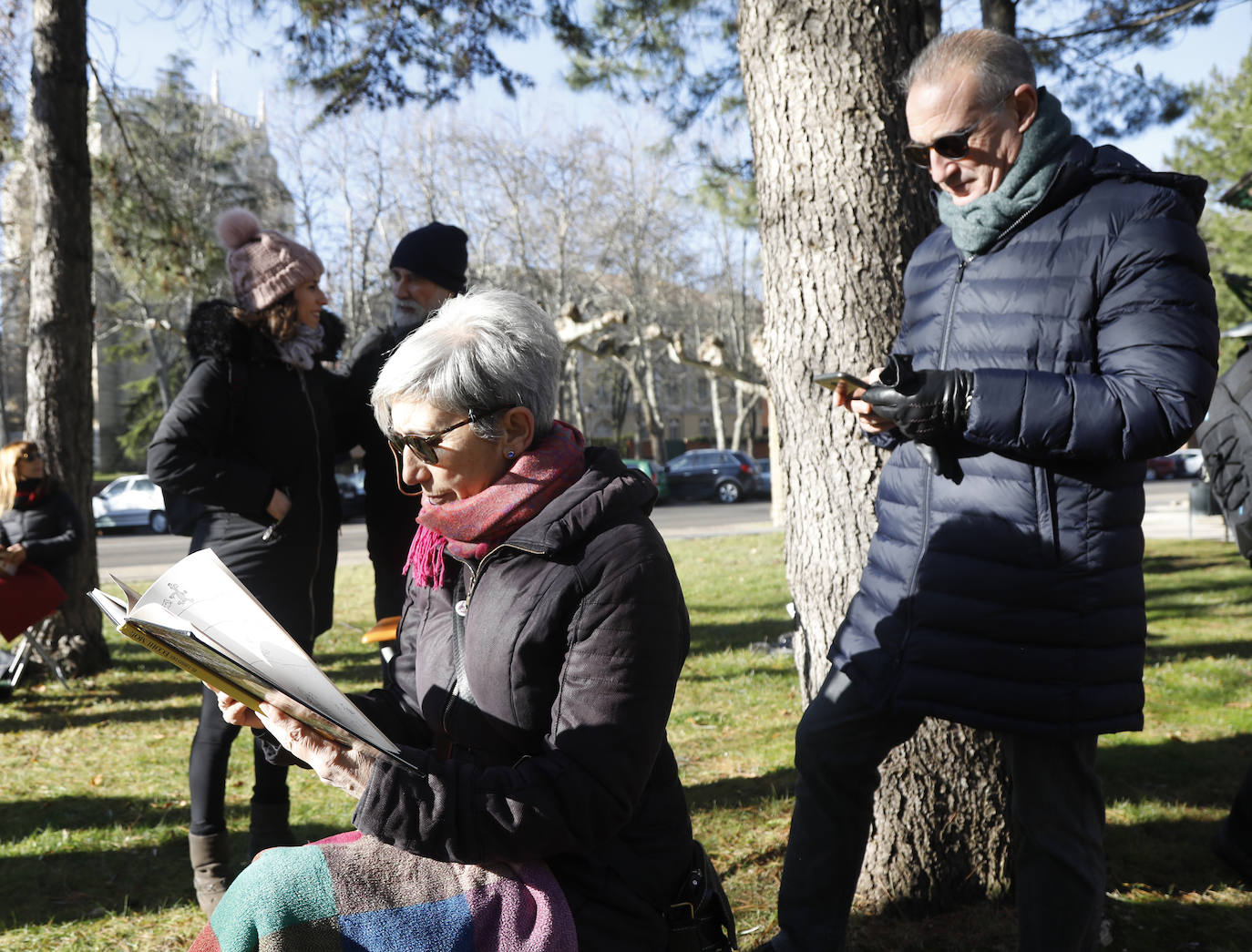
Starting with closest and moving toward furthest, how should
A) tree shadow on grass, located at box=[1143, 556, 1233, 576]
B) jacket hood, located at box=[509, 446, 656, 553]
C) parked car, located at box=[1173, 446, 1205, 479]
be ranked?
jacket hood, located at box=[509, 446, 656, 553] < tree shadow on grass, located at box=[1143, 556, 1233, 576] < parked car, located at box=[1173, 446, 1205, 479]

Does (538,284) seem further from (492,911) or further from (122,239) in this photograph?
(492,911)

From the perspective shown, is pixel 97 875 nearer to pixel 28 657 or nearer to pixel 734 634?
pixel 28 657

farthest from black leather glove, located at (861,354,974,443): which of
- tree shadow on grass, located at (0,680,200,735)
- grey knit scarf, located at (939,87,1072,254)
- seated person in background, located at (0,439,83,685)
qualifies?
seated person in background, located at (0,439,83,685)

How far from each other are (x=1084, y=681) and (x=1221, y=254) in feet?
122

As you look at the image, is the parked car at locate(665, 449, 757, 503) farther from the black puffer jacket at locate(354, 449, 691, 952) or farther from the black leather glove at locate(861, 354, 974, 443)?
the black puffer jacket at locate(354, 449, 691, 952)

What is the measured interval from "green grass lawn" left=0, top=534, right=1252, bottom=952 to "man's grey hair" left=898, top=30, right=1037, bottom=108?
2174mm

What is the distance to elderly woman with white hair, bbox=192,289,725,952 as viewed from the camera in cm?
166

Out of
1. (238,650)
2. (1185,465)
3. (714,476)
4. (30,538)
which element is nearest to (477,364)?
(238,650)

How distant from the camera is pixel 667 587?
1.86 metres

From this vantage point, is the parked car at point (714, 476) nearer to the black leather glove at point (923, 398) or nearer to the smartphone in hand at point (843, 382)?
the smartphone in hand at point (843, 382)

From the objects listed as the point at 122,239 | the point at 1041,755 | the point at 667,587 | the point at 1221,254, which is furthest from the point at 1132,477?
the point at 1221,254

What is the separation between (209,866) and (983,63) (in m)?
3.05

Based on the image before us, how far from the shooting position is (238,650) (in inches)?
60.6

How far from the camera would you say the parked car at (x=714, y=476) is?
30.5 m
